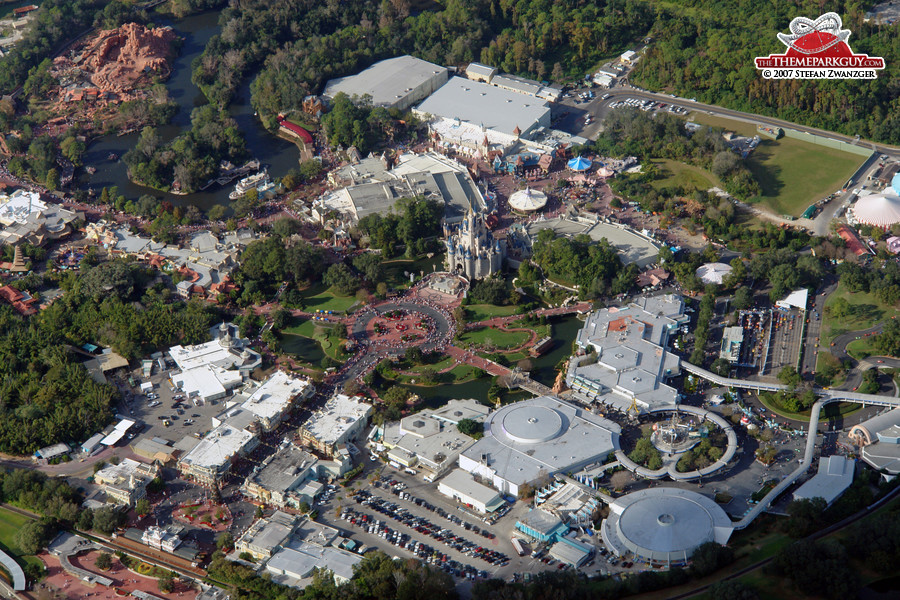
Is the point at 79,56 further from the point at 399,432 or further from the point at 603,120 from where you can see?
the point at 399,432

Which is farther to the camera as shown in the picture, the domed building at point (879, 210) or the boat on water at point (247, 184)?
the boat on water at point (247, 184)

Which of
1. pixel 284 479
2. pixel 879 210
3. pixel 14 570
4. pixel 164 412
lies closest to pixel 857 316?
pixel 879 210

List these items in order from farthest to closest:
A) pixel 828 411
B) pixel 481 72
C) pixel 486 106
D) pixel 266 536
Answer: pixel 481 72 → pixel 486 106 → pixel 828 411 → pixel 266 536

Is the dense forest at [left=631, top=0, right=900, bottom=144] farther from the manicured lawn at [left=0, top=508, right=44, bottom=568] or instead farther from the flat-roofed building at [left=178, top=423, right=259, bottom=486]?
the manicured lawn at [left=0, top=508, right=44, bottom=568]

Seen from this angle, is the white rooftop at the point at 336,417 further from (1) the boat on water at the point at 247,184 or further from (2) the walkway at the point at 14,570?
(1) the boat on water at the point at 247,184

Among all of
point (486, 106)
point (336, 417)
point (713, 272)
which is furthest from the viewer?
point (486, 106)

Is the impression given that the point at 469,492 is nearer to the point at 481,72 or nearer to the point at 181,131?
the point at 481,72

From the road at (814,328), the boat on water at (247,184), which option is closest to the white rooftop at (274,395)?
the boat on water at (247,184)
